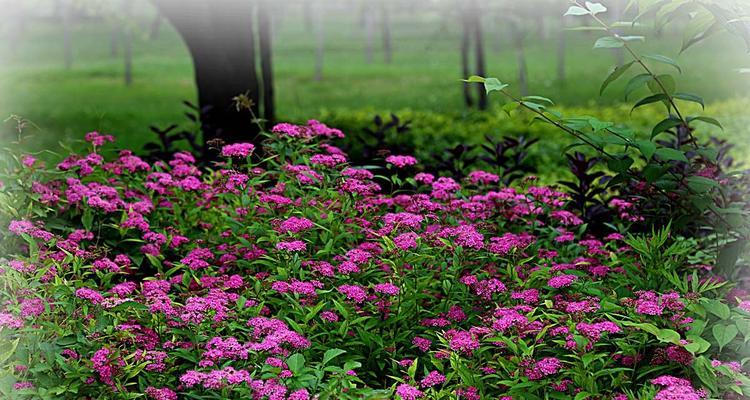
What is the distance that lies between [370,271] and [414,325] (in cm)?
25

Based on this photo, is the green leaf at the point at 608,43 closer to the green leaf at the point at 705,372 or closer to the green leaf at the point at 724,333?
the green leaf at the point at 724,333

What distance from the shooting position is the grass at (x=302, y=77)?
1777cm

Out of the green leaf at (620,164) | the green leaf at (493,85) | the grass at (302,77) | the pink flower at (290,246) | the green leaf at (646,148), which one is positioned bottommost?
the grass at (302,77)

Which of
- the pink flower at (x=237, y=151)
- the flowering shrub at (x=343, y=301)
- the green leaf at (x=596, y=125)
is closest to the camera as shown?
the flowering shrub at (x=343, y=301)

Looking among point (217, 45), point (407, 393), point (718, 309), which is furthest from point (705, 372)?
point (217, 45)

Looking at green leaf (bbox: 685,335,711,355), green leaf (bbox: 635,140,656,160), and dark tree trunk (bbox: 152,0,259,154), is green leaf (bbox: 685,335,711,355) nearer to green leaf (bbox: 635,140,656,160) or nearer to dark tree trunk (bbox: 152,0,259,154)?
green leaf (bbox: 635,140,656,160)

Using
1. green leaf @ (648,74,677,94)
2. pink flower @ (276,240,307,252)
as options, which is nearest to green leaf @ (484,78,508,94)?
green leaf @ (648,74,677,94)

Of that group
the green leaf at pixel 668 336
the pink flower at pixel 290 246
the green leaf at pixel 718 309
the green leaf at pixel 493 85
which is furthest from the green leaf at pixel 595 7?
the pink flower at pixel 290 246

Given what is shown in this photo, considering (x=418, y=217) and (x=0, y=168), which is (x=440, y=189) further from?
(x=0, y=168)

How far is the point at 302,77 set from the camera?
→ 27.1m

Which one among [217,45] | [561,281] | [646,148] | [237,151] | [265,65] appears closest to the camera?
[561,281]

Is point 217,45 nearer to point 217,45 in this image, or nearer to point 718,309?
point 217,45

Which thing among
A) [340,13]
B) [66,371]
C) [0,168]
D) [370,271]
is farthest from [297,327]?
[340,13]

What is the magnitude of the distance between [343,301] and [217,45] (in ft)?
17.3
